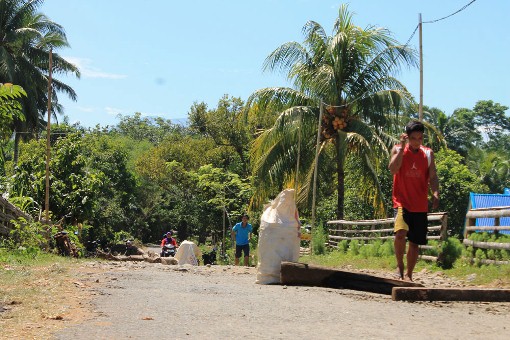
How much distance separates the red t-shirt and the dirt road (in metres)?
1.25

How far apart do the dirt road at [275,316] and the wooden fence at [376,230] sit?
6.76m

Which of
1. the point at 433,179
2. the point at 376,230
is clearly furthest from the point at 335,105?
the point at 433,179

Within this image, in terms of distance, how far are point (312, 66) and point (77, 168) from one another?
9.11 meters

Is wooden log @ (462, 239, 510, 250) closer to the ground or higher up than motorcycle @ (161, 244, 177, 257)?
higher up

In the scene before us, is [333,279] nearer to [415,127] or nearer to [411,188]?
[411,188]

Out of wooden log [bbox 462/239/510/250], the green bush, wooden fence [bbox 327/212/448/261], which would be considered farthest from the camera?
wooden fence [bbox 327/212/448/261]

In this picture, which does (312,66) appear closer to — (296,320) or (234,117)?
(234,117)

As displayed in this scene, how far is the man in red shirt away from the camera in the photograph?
28.1ft

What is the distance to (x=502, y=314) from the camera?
6.68m

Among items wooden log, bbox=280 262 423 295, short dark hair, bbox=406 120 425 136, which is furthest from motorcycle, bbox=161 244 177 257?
short dark hair, bbox=406 120 425 136

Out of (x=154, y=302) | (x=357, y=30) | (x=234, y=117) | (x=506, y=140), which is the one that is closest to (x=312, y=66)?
(x=357, y=30)

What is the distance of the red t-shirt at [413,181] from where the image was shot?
8570mm

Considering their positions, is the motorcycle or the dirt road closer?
the dirt road

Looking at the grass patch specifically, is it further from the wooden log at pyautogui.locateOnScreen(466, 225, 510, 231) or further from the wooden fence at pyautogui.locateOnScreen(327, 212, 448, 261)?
the wooden fence at pyautogui.locateOnScreen(327, 212, 448, 261)
